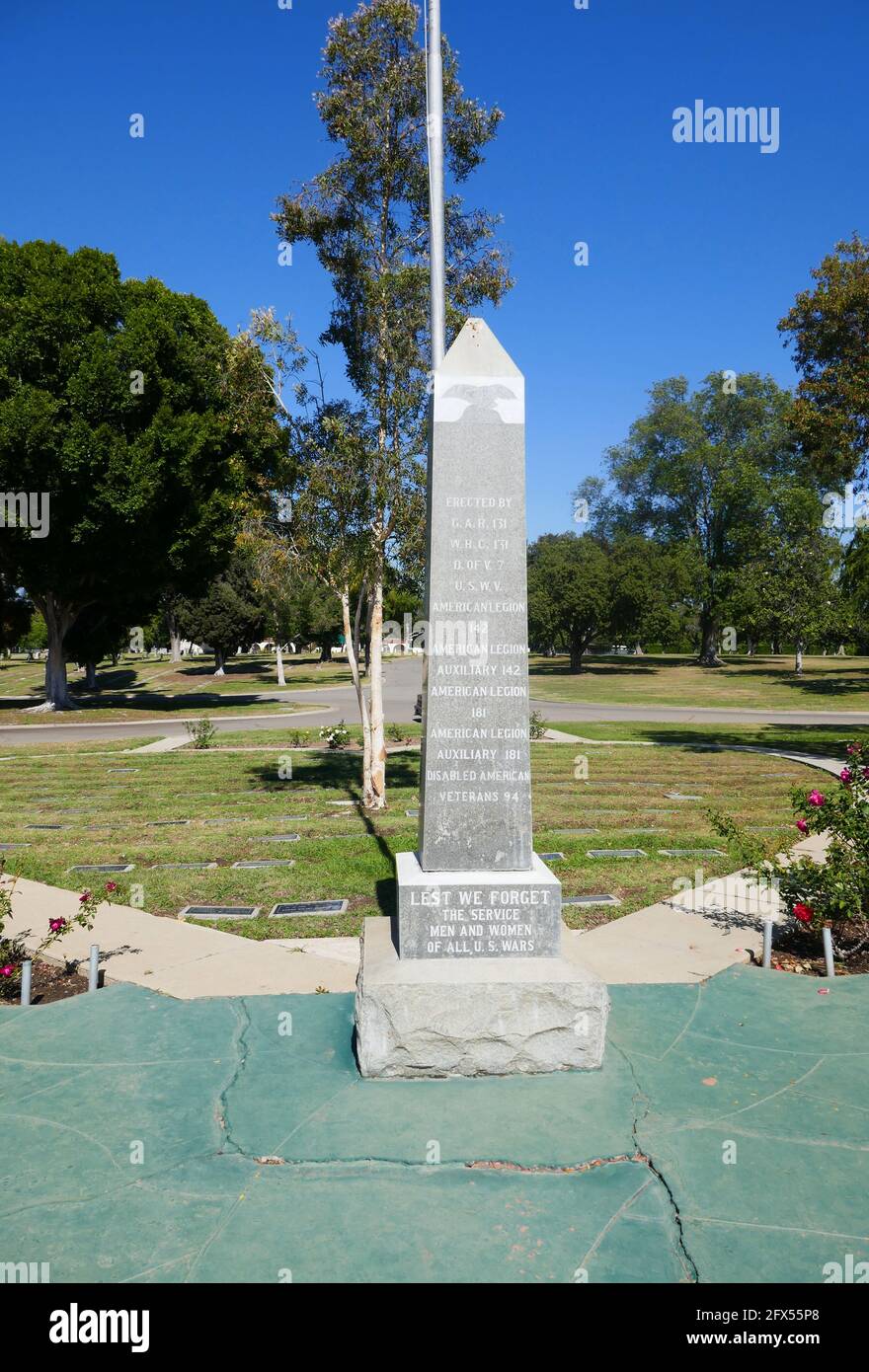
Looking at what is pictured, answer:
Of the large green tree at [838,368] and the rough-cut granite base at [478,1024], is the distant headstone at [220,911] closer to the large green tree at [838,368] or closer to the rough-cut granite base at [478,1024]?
the rough-cut granite base at [478,1024]

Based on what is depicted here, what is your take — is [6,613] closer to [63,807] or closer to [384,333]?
[63,807]

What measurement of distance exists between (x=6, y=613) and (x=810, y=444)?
30.4 m

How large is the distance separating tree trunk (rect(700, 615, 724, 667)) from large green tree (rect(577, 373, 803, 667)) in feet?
0.22

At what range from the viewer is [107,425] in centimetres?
2550

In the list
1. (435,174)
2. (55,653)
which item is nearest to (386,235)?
(435,174)

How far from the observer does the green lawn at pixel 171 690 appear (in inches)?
1207

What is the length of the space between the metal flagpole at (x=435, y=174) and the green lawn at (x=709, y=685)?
89.6 feet

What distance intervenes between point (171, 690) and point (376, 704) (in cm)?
3610

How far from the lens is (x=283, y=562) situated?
39.1 feet

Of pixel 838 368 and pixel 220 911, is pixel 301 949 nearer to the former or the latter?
pixel 220 911

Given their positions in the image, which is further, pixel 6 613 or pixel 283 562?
pixel 6 613

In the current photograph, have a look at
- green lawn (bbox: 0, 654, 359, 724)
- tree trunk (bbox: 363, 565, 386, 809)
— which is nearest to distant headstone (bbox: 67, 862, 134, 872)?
tree trunk (bbox: 363, 565, 386, 809)

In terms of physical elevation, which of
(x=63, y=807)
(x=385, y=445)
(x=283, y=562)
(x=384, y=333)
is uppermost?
(x=384, y=333)
